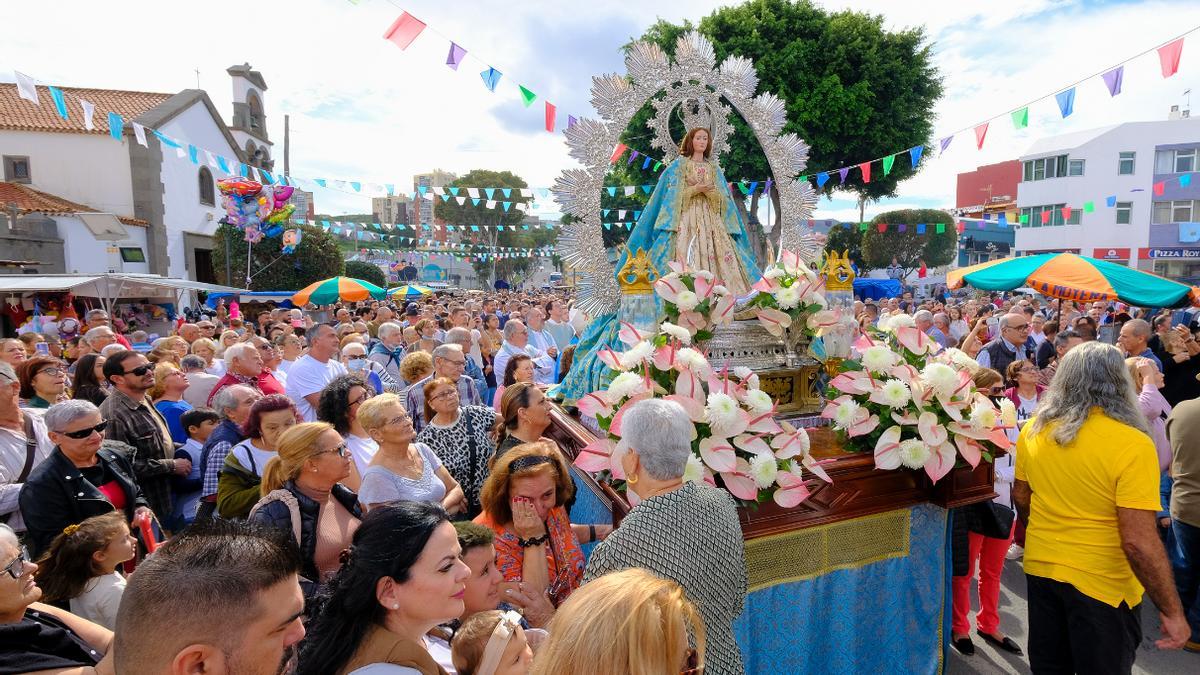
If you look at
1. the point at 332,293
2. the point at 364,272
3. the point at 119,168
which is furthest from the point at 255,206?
the point at 364,272

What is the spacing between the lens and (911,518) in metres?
3.28

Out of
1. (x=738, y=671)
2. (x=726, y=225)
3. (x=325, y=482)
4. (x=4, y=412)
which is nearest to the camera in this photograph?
(x=738, y=671)

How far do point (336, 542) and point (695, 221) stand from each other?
11.3 ft

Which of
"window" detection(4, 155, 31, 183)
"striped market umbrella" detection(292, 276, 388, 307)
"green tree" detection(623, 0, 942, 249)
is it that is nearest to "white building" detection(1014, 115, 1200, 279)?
"green tree" detection(623, 0, 942, 249)

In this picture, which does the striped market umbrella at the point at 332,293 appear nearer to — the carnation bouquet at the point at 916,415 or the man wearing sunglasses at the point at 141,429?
the man wearing sunglasses at the point at 141,429

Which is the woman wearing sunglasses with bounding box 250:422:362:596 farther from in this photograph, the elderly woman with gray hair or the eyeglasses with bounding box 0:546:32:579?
the elderly woman with gray hair

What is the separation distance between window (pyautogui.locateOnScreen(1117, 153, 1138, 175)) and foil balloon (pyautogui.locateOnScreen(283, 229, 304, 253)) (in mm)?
Result: 34712

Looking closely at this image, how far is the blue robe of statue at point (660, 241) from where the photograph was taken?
15.8 feet

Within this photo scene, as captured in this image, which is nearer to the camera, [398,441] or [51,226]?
[398,441]

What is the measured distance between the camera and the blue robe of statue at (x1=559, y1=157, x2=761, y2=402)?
481 centimetres

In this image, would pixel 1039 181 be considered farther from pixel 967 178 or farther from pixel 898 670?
pixel 898 670

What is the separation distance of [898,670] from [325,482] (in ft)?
9.74

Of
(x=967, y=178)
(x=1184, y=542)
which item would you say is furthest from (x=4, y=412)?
(x=967, y=178)

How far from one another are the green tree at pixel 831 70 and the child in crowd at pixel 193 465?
1478 centimetres
